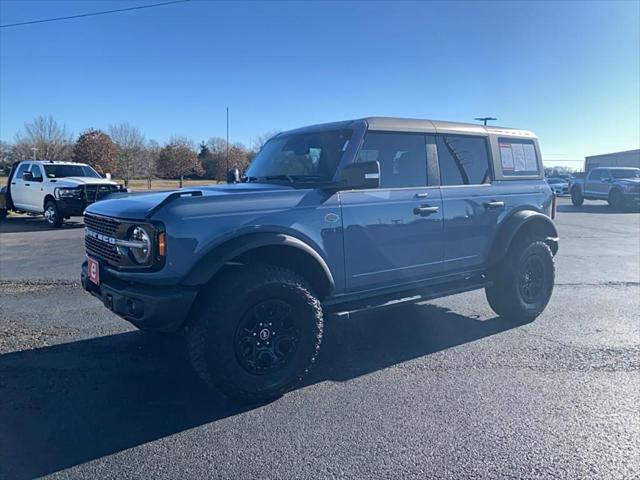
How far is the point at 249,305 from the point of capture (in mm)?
3396

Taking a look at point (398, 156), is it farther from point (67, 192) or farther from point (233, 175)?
point (67, 192)

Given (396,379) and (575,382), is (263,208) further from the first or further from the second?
(575,382)

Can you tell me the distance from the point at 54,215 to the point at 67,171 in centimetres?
188

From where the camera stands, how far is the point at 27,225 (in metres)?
15.0

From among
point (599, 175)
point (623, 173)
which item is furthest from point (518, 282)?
point (623, 173)

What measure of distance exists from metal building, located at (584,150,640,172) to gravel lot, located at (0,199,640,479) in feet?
186

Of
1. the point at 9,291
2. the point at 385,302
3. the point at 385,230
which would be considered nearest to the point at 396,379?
the point at 385,302

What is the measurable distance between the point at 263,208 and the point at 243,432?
1542 millimetres

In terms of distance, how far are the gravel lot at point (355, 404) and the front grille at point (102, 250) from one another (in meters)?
0.98

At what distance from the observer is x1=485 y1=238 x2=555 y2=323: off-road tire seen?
5238 millimetres

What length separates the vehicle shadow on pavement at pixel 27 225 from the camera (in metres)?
13.9

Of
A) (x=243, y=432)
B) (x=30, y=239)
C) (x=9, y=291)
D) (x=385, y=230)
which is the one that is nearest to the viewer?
(x=243, y=432)

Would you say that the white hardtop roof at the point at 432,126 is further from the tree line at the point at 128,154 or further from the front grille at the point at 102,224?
the tree line at the point at 128,154

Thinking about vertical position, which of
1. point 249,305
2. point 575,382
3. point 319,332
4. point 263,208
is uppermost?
point 263,208
